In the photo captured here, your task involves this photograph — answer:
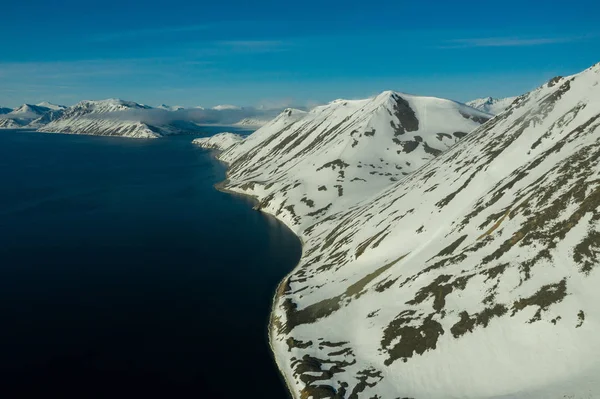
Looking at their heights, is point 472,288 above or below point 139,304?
above

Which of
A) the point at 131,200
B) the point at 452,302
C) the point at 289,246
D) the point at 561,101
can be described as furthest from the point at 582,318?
the point at 131,200

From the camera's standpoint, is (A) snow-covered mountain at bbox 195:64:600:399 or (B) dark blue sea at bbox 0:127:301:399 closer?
(A) snow-covered mountain at bbox 195:64:600:399

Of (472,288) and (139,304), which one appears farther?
(139,304)

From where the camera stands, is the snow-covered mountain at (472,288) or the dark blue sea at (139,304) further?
the dark blue sea at (139,304)
